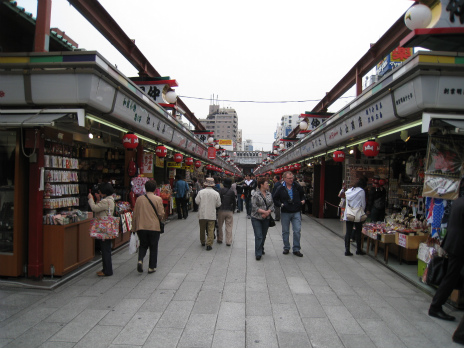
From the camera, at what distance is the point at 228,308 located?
4.46 m

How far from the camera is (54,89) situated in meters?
5.23

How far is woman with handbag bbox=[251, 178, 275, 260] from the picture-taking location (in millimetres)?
7129

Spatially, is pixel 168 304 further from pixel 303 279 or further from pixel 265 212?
pixel 265 212

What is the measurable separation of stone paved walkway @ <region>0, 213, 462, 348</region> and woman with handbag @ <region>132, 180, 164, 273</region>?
478 mm

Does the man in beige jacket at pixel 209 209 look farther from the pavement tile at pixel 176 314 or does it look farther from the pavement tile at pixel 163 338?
the pavement tile at pixel 163 338

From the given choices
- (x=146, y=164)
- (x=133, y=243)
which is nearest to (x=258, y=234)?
(x=133, y=243)

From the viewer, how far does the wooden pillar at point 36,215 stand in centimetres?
543

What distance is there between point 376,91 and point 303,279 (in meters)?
3.94

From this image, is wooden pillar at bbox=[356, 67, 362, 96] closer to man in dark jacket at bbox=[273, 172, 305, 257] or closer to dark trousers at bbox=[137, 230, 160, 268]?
man in dark jacket at bbox=[273, 172, 305, 257]

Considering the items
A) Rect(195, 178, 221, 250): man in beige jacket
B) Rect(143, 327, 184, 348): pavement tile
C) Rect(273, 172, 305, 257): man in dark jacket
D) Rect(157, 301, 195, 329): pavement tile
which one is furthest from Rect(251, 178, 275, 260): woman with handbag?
Rect(143, 327, 184, 348): pavement tile

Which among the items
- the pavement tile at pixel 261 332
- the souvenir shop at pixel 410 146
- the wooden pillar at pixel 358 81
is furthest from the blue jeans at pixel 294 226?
the wooden pillar at pixel 358 81

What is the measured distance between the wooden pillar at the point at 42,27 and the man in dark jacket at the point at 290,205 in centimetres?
565

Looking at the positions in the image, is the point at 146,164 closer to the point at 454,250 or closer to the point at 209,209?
the point at 209,209

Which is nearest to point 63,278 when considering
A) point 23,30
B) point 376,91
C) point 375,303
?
point 375,303
